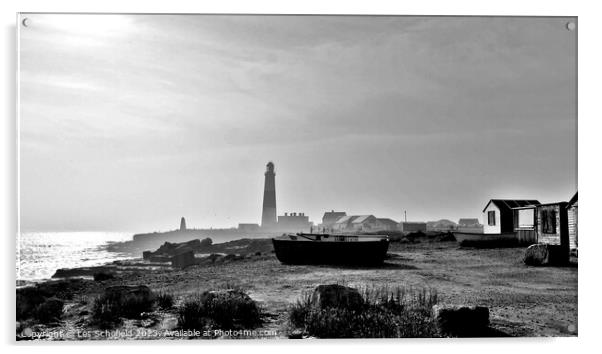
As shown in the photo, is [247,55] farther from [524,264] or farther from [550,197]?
[524,264]

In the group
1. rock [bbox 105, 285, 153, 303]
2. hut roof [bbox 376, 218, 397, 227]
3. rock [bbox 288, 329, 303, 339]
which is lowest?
rock [bbox 288, 329, 303, 339]

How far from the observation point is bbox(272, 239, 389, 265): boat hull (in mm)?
9914

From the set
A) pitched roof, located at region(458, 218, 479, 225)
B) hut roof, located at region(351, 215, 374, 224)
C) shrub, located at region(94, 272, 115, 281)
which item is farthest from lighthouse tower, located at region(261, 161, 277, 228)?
pitched roof, located at region(458, 218, 479, 225)

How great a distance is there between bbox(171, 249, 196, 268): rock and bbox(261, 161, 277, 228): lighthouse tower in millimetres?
1988

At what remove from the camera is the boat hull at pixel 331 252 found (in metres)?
9.91

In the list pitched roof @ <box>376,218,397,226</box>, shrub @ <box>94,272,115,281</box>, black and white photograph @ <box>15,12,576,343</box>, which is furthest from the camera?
pitched roof @ <box>376,218,397,226</box>

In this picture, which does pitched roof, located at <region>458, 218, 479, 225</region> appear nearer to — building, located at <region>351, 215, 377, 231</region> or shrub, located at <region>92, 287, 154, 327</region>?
building, located at <region>351, 215, 377, 231</region>

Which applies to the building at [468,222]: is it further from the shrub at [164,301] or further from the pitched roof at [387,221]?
the shrub at [164,301]

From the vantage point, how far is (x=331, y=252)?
1016cm

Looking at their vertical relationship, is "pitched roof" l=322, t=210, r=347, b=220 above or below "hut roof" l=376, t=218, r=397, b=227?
above

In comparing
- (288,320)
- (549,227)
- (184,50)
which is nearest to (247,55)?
(184,50)

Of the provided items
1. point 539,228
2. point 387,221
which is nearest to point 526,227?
point 539,228

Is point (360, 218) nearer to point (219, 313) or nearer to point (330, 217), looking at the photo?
point (330, 217)
